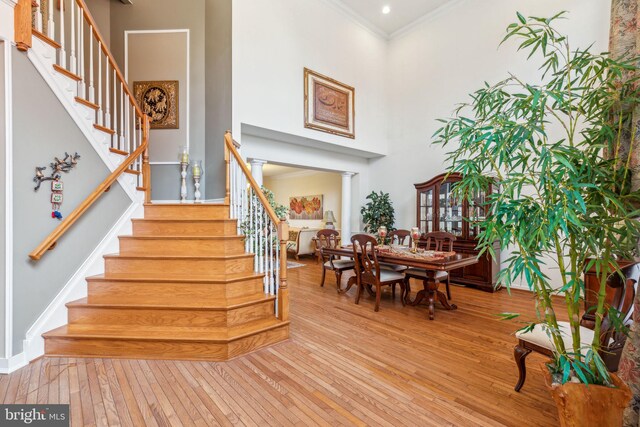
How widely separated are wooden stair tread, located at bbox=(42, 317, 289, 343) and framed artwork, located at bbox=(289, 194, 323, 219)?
250 inches

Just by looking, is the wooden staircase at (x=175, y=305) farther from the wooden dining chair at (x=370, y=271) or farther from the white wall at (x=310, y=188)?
the white wall at (x=310, y=188)

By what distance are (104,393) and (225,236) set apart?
4.91ft

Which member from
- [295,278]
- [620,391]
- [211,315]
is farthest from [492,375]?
[295,278]

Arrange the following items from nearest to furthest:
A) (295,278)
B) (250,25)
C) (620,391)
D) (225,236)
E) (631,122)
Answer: (620,391)
(631,122)
(225,236)
(250,25)
(295,278)

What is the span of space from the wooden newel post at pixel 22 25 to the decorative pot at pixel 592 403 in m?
3.96

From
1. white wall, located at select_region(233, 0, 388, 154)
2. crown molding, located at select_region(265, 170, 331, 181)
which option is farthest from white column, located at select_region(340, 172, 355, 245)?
crown molding, located at select_region(265, 170, 331, 181)

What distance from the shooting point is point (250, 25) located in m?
4.24

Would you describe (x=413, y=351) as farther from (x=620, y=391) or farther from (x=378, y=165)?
(x=378, y=165)

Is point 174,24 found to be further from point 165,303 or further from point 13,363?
point 13,363

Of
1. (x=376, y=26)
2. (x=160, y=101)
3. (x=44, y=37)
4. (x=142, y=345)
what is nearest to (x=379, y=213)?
(x=376, y=26)

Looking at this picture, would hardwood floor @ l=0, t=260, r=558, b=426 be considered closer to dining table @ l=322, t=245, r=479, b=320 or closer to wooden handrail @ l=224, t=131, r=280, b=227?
dining table @ l=322, t=245, r=479, b=320

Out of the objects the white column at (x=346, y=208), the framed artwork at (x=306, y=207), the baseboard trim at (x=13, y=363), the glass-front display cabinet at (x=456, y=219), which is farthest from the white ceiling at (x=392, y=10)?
the baseboard trim at (x=13, y=363)

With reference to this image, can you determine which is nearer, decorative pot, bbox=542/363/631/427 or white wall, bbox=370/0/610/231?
decorative pot, bbox=542/363/631/427

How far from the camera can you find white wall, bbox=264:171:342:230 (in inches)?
324
